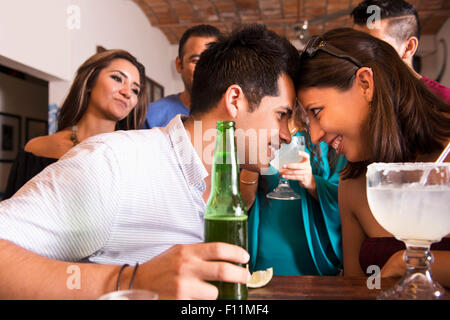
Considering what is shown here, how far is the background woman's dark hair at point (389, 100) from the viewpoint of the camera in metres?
1.12

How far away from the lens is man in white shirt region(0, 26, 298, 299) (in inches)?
24.5

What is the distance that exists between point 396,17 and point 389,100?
50.6 inches

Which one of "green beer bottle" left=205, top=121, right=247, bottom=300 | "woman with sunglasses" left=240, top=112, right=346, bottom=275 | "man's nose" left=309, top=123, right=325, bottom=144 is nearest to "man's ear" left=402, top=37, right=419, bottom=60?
"woman with sunglasses" left=240, top=112, right=346, bottom=275

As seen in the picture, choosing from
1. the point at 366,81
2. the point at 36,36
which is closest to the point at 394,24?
the point at 366,81

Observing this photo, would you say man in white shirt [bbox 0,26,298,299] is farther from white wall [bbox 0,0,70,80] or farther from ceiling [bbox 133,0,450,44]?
ceiling [bbox 133,0,450,44]

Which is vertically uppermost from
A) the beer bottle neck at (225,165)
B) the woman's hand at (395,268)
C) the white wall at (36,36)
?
the white wall at (36,36)

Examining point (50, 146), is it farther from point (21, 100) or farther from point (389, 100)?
point (21, 100)

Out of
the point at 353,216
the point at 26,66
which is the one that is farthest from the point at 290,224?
the point at 26,66

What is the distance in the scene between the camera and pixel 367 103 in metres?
1.18

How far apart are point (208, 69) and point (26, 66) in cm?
249

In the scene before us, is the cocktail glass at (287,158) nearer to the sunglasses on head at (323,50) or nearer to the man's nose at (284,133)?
the man's nose at (284,133)

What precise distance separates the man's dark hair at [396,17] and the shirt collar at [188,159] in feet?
5.00

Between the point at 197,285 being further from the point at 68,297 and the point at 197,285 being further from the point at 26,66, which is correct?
the point at 26,66

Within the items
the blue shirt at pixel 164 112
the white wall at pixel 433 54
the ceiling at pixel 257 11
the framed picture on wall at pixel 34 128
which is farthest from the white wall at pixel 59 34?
the white wall at pixel 433 54
